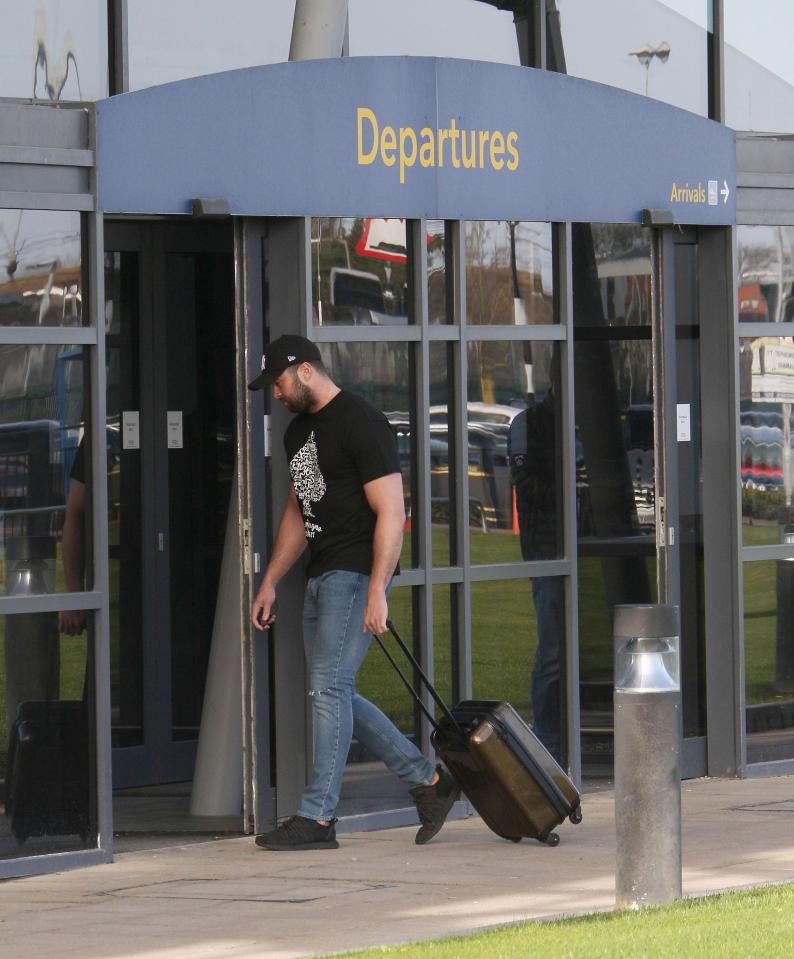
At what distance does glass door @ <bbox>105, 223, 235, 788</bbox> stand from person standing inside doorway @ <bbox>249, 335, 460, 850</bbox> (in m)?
2.32

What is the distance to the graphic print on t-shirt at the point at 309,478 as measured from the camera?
26.0ft

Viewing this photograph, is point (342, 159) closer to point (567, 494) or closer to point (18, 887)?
point (567, 494)

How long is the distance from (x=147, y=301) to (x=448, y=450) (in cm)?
216

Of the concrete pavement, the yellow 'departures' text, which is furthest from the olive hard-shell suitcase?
the yellow 'departures' text

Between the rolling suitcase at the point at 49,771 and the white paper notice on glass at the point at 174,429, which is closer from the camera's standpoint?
the rolling suitcase at the point at 49,771

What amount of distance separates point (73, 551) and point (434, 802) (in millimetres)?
1659

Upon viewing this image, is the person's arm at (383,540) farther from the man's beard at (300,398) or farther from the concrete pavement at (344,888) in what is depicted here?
the concrete pavement at (344,888)

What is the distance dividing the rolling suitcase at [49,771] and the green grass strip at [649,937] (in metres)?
2.17

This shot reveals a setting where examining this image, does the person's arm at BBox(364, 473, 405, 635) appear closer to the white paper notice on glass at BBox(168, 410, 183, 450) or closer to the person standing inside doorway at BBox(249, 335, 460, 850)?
the person standing inside doorway at BBox(249, 335, 460, 850)

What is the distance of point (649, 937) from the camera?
18.4ft

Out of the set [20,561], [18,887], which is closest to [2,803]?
[18,887]

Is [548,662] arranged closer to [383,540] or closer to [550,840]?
[550,840]

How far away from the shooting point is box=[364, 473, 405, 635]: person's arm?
7.75 m

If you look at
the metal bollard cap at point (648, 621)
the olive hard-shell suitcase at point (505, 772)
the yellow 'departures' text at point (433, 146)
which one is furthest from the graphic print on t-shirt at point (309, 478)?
the metal bollard cap at point (648, 621)
